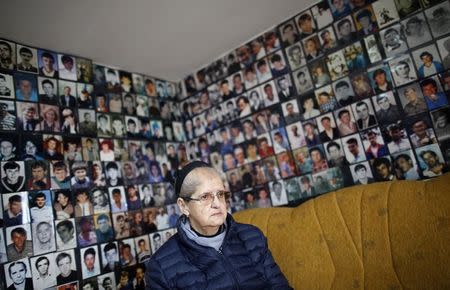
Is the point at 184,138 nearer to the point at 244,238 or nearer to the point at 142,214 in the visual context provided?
the point at 142,214

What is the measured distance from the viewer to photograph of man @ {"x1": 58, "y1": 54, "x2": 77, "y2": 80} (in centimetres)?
270

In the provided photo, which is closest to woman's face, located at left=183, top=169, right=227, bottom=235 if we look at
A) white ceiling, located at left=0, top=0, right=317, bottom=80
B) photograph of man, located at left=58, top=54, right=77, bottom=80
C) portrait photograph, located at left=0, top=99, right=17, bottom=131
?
white ceiling, located at left=0, top=0, right=317, bottom=80

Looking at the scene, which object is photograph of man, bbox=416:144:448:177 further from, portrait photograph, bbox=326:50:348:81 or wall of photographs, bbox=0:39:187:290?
wall of photographs, bbox=0:39:187:290

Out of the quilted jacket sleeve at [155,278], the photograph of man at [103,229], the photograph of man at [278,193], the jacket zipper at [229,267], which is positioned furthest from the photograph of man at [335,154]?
the photograph of man at [103,229]

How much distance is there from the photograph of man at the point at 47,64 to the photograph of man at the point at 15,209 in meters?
1.05

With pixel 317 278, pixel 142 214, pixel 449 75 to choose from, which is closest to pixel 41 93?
pixel 142 214

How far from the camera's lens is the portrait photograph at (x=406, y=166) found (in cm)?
216

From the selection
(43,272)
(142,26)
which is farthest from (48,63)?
(43,272)

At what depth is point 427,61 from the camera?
214 centimetres

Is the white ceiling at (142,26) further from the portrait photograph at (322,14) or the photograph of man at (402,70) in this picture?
Result: the photograph of man at (402,70)

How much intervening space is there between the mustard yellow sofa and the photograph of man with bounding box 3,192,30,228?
70.4 inches

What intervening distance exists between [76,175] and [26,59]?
3.41ft

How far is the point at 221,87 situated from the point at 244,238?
1876 mm

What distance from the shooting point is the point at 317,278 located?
1944 millimetres
